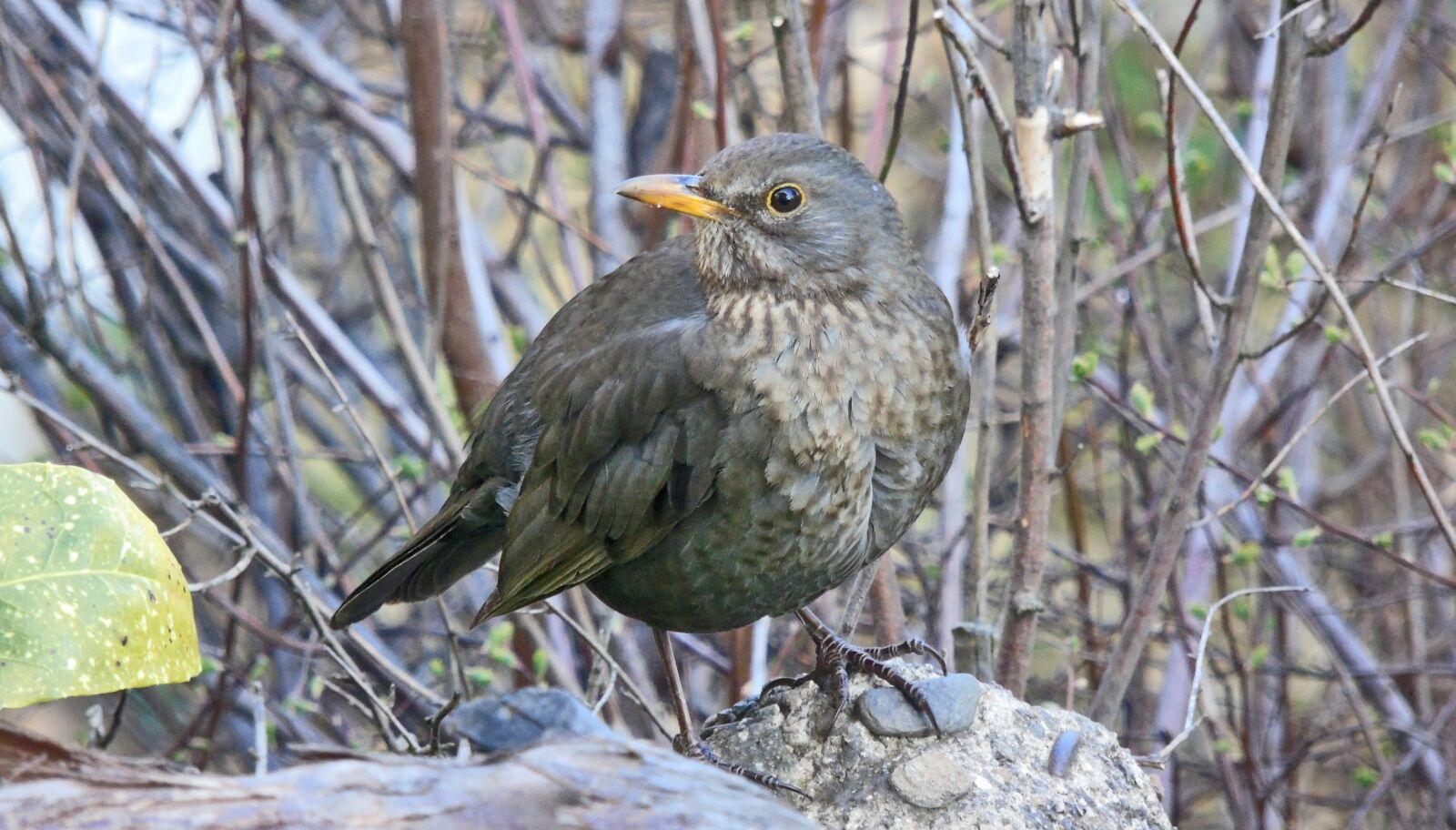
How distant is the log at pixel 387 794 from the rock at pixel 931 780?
0.73 metres

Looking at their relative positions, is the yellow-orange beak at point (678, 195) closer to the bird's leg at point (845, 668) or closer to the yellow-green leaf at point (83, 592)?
the bird's leg at point (845, 668)

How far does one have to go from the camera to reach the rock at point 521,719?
383 centimetres

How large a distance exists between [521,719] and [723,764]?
92 centimetres

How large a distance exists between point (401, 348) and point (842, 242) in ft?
4.98

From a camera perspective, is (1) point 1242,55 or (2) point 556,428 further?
(1) point 1242,55

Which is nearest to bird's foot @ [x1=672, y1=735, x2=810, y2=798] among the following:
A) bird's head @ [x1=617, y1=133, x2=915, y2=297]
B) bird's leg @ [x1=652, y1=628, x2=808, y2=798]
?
bird's leg @ [x1=652, y1=628, x2=808, y2=798]

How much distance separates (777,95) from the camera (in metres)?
7.11

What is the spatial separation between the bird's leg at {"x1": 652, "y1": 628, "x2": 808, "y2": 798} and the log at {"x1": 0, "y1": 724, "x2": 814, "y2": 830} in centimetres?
81

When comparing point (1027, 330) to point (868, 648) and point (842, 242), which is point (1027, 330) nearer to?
point (842, 242)

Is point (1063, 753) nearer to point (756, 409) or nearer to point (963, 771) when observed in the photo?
point (963, 771)

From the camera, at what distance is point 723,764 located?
314 centimetres

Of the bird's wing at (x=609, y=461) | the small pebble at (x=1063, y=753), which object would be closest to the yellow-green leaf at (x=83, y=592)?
the bird's wing at (x=609, y=461)

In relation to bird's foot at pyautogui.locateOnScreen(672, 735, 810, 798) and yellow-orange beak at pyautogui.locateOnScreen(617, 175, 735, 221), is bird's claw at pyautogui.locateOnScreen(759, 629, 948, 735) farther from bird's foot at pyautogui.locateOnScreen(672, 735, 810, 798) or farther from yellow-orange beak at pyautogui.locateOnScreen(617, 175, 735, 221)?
yellow-orange beak at pyautogui.locateOnScreen(617, 175, 735, 221)

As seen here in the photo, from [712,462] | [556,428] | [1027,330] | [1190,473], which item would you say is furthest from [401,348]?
[1190,473]
